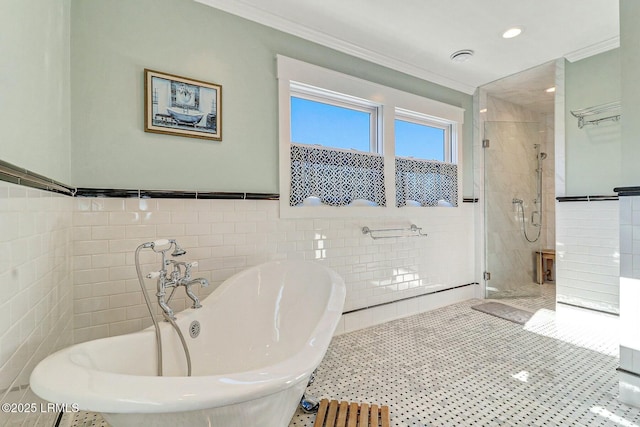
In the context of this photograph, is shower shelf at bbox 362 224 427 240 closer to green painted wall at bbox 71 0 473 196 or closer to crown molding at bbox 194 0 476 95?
green painted wall at bbox 71 0 473 196

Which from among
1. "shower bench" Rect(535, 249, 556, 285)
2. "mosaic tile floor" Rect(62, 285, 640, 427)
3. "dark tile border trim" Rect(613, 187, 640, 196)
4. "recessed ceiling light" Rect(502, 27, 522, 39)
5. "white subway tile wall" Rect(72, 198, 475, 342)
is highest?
"recessed ceiling light" Rect(502, 27, 522, 39)

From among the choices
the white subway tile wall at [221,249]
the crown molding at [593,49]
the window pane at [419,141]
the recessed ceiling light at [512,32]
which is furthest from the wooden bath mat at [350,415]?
the crown molding at [593,49]

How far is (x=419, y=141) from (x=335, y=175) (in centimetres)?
128

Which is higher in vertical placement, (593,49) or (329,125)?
(593,49)

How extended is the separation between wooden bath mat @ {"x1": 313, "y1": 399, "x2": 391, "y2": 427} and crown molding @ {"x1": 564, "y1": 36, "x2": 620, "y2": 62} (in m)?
3.49

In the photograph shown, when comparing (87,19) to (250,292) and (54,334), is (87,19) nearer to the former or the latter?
(54,334)

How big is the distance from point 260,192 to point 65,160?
1.14 metres

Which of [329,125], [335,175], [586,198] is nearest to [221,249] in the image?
[335,175]

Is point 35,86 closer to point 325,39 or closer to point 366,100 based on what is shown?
point 325,39

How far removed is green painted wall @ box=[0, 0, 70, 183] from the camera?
865 millimetres

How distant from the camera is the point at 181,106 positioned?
6.47 feet

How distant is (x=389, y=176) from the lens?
291 centimetres

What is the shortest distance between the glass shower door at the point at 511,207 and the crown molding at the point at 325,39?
0.97m

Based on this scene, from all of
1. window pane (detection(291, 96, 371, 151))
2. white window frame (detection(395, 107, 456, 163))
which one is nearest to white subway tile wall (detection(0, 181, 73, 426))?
window pane (detection(291, 96, 371, 151))
